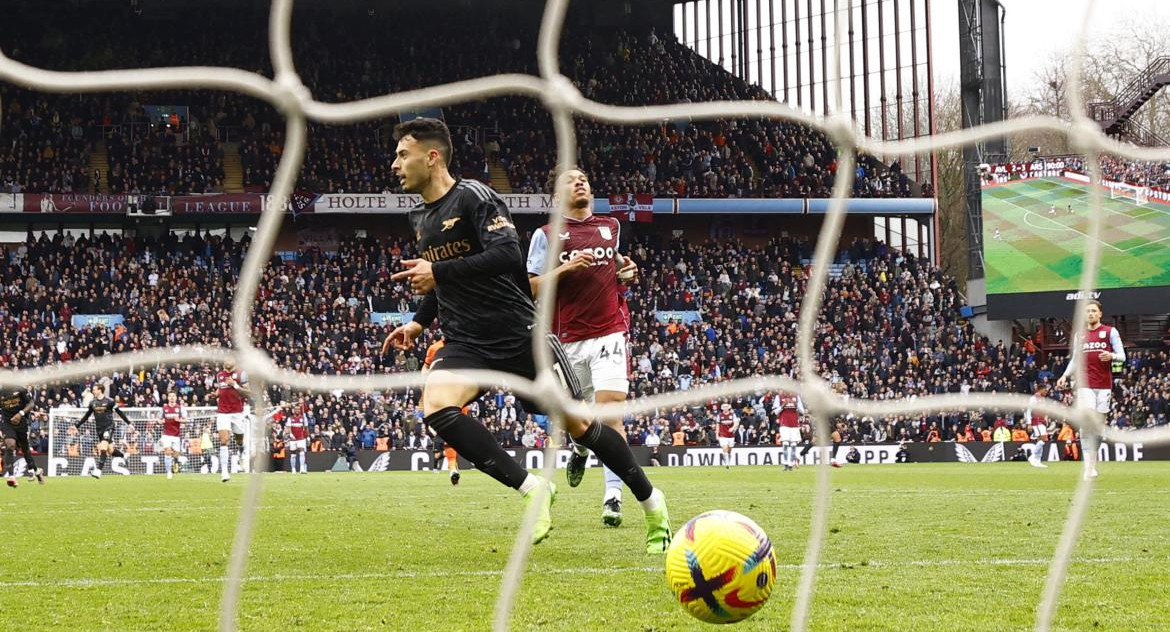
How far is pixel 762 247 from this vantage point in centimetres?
3459

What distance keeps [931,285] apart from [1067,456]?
27.6ft

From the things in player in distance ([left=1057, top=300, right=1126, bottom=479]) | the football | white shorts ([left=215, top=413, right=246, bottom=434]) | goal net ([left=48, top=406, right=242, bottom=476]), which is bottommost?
goal net ([left=48, top=406, right=242, bottom=476])

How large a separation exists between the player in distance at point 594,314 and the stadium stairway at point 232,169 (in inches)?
996

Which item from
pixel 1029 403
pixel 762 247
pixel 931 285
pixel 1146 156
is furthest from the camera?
pixel 762 247

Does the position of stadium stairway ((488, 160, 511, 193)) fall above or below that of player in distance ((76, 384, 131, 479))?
above

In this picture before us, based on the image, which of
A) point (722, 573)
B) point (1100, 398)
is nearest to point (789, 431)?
point (1100, 398)

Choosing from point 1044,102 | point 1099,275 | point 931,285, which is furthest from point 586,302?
point 931,285

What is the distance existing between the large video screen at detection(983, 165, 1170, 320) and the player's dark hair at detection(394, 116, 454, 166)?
2377 cm

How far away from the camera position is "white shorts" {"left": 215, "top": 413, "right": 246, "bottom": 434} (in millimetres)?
17625

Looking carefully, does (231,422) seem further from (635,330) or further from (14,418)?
(635,330)

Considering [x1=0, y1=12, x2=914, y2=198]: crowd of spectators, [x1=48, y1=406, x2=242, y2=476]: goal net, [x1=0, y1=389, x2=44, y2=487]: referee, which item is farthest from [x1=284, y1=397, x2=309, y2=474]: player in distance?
[x1=0, y1=12, x2=914, y2=198]: crowd of spectators

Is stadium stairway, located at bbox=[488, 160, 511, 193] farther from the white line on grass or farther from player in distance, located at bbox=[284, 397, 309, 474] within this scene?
the white line on grass

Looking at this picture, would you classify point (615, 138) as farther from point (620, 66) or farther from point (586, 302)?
point (586, 302)

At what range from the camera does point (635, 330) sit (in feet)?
95.5
